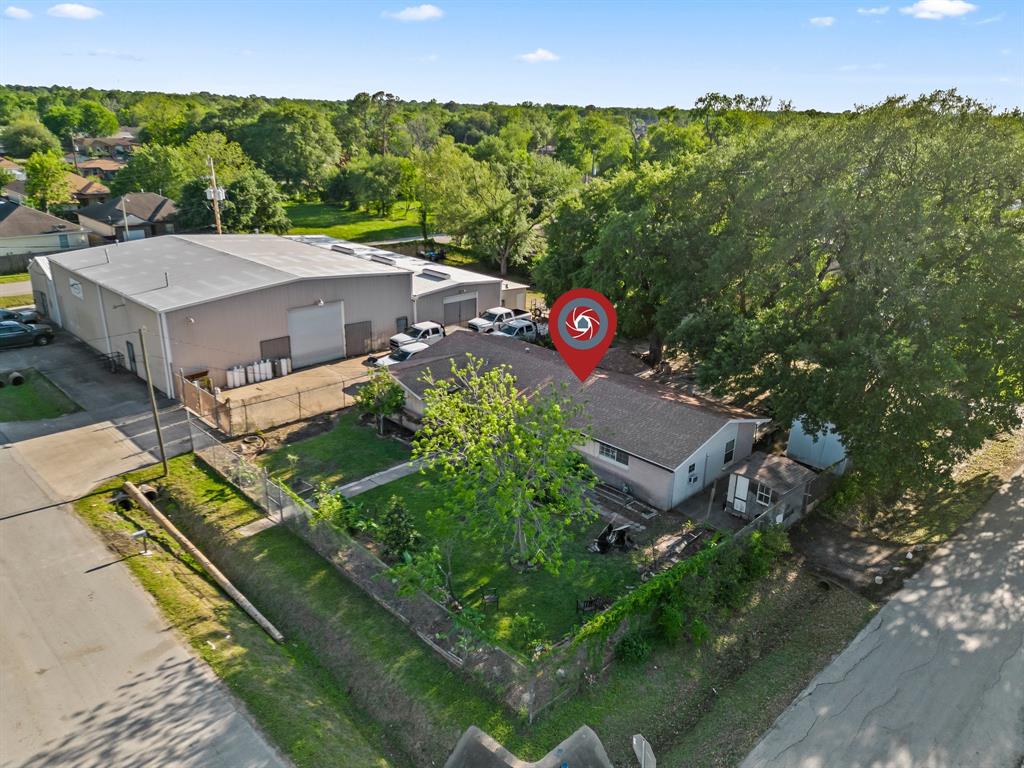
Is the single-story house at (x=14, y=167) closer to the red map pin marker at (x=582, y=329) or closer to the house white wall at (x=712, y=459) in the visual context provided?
the red map pin marker at (x=582, y=329)

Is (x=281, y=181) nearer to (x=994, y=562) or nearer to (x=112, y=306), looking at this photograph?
(x=112, y=306)

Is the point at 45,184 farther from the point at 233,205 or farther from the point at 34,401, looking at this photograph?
the point at 34,401

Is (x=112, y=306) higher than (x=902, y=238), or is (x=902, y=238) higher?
(x=902, y=238)

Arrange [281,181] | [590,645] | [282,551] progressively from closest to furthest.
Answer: [590,645] < [282,551] < [281,181]

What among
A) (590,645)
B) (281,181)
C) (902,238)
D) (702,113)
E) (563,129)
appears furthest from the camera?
(563,129)

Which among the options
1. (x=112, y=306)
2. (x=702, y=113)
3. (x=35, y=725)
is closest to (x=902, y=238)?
(x=35, y=725)

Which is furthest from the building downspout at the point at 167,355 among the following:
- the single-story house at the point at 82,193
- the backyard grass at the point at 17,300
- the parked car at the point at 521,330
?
the single-story house at the point at 82,193
